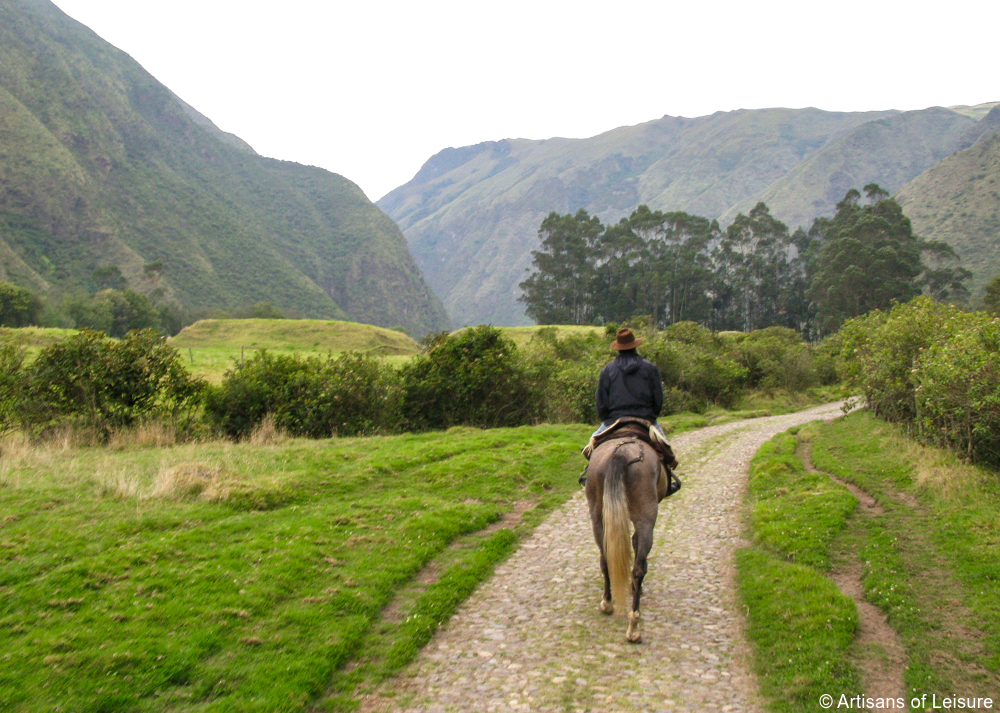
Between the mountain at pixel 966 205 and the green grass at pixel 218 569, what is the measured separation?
10539cm

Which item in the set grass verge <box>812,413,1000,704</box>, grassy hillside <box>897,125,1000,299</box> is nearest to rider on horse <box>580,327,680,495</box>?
grass verge <box>812,413,1000,704</box>

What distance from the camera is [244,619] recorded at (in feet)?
21.9

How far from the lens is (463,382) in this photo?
26.6 meters

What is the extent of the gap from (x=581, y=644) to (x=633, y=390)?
300 centimetres

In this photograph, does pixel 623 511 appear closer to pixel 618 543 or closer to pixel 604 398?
pixel 618 543

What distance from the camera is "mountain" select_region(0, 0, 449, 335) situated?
4596 inches

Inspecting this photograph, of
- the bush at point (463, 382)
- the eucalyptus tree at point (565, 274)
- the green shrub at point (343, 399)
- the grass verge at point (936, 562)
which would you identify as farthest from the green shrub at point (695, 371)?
the eucalyptus tree at point (565, 274)

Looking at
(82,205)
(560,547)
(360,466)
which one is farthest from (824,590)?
(82,205)

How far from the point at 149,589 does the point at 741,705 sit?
6101 mm

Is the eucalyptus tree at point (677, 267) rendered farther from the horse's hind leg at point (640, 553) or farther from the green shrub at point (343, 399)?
the horse's hind leg at point (640, 553)

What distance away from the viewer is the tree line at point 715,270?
280 feet

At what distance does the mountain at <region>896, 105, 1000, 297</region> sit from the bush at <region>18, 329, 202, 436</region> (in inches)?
4162

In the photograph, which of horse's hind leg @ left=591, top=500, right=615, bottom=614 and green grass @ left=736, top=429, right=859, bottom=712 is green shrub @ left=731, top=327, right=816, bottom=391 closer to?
green grass @ left=736, top=429, right=859, bottom=712

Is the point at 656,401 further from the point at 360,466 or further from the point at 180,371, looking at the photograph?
the point at 180,371
